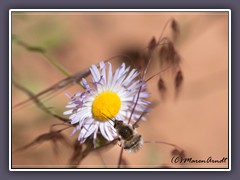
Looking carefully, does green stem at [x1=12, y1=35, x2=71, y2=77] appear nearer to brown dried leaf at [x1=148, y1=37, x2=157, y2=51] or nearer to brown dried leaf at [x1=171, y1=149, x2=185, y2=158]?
brown dried leaf at [x1=148, y1=37, x2=157, y2=51]

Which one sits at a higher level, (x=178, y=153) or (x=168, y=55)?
(x=168, y=55)

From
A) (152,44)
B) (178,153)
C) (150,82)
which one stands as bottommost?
(178,153)

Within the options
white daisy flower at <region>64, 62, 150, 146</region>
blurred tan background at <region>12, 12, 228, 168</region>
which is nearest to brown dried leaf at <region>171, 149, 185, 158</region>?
blurred tan background at <region>12, 12, 228, 168</region>

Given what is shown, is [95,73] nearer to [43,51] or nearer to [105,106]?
[105,106]

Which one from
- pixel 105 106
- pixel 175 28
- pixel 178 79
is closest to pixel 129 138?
pixel 105 106
